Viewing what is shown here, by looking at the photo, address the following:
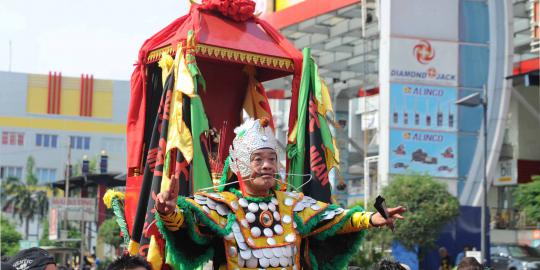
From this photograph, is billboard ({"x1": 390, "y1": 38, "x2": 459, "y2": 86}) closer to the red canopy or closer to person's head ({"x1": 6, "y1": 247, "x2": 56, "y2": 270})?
the red canopy

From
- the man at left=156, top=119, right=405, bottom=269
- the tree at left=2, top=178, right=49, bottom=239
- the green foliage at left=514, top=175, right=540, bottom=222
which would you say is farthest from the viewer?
the tree at left=2, top=178, right=49, bottom=239

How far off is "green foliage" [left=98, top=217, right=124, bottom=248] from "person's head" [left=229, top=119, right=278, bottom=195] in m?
45.2

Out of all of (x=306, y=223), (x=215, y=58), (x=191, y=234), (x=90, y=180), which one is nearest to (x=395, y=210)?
(x=306, y=223)

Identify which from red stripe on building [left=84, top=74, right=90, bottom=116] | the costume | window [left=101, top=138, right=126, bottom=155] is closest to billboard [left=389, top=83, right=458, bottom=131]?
the costume

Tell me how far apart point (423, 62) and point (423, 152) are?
129 inches

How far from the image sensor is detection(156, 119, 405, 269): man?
6062mm

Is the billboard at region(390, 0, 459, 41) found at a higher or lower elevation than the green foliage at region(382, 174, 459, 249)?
higher

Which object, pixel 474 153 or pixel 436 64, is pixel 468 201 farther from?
pixel 436 64

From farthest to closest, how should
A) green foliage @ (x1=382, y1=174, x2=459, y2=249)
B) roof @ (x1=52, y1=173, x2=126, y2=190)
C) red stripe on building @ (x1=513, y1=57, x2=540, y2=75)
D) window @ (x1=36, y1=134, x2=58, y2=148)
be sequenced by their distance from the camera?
1. window @ (x1=36, y1=134, x2=58, y2=148)
2. roof @ (x1=52, y1=173, x2=126, y2=190)
3. red stripe on building @ (x1=513, y1=57, x2=540, y2=75)
4. green foliage @ (x1=382, y1=174, x2=459, y2=249)

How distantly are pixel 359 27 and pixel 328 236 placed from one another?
108 feet

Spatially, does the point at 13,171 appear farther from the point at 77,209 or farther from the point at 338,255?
the point at 338,255

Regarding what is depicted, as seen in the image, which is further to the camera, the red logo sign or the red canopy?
the red logo sign

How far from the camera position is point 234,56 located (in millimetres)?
9875

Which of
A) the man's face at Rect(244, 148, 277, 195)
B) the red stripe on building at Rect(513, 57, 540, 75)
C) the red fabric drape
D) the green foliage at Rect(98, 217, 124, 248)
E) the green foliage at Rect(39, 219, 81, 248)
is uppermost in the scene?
the red stripe on building at Rect(513, 57, 540, 75)
